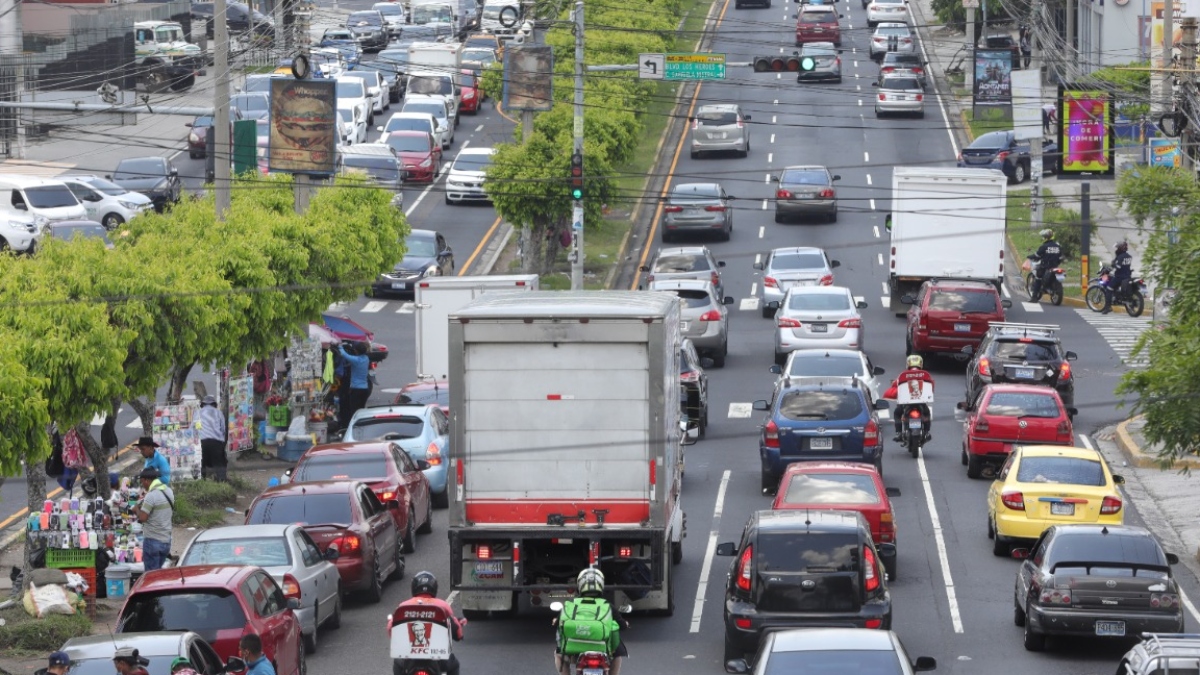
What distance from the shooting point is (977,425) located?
28.8 meters

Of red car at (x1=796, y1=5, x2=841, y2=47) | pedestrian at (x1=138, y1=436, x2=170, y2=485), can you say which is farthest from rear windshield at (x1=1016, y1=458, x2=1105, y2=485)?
red car at (x1=796, y1=5, x2=841, y2=47)

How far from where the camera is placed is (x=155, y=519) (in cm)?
2253

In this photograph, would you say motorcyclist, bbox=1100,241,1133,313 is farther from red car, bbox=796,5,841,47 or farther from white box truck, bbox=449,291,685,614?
red car, bbox=796,5,841,47

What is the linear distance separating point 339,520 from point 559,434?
11.0 ft

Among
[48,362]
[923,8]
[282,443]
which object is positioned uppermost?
[923,8]

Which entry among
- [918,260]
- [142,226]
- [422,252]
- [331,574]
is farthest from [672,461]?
[422,252]

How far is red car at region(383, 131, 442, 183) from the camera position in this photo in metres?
59.8

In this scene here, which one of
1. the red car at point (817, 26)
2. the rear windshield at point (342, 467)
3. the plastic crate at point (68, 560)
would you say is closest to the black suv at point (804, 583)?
the rear windshield at point (342, 467)

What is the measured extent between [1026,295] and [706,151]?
18651 millimetres

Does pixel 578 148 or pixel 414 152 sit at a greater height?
pixel 578 148

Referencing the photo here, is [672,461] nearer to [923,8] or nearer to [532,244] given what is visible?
[532,244]

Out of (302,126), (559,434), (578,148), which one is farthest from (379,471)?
(578,148)

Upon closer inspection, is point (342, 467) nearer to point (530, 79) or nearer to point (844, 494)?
point (844, 494)

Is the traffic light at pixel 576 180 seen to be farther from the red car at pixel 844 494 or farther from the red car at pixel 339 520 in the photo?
the red car at pixel 339 520
